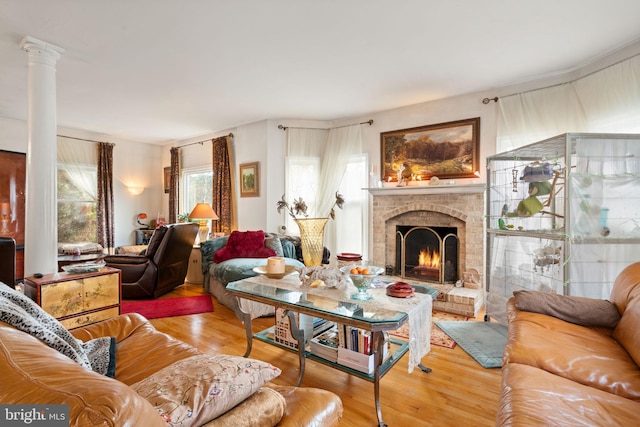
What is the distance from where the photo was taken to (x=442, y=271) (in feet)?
12.8

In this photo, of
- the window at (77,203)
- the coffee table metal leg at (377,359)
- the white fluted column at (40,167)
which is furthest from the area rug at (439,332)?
the window at (77,203)

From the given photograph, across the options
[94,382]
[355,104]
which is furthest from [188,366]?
[355,104]

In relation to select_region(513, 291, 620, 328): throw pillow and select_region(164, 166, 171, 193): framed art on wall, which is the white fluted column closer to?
select_region(513, 291, 620, 328): throw pillow

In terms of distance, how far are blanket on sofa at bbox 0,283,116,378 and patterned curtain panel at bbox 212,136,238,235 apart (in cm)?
408

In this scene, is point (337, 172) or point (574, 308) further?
point (337, 172)

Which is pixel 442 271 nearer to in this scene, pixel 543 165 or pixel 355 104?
pixel 543 165

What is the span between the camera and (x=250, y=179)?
5.13 metres

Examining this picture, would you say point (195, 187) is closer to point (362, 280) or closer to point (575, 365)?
point (362, 280)

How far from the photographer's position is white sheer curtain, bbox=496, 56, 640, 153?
271cm

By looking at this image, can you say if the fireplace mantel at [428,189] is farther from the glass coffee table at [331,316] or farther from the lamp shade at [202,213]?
the lamp shade at [202,213]

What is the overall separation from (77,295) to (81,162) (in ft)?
13.4

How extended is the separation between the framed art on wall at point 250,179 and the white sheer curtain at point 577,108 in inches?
132

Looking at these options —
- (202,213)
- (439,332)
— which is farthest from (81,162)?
(439,332)

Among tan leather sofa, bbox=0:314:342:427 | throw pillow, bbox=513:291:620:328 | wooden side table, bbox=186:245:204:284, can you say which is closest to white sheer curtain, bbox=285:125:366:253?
wooden side table, bbox=186:245:204:284
